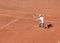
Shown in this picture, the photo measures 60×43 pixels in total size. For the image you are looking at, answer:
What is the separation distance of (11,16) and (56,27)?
421 cm

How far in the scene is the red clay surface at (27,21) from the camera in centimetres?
1038

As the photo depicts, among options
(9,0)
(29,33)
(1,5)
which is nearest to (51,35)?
(29,33)

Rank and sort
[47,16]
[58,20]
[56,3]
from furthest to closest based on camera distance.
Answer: [56,3] → [47,16] → [58,20]

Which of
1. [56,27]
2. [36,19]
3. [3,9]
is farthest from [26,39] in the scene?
[3,9]

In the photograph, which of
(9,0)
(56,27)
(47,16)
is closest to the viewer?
(56,27)

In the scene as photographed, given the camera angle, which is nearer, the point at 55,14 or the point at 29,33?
the point at 29,33

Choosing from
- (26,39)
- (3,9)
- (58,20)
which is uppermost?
(3,9)

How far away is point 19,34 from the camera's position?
10906 mm

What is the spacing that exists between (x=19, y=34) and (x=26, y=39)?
0.83 meters

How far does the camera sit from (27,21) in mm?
13234

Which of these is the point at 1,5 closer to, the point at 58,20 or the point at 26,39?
the point at 58,20

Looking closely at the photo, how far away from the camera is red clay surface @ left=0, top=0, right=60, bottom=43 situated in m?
10.4

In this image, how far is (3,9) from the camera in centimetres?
1684

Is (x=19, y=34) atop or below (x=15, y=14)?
below
